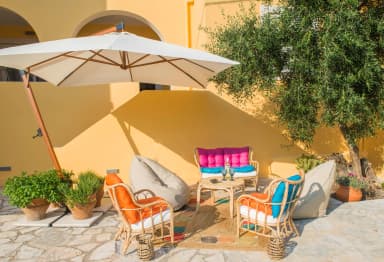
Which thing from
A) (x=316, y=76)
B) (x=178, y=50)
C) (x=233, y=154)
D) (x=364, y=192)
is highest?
(x=178, y=50)

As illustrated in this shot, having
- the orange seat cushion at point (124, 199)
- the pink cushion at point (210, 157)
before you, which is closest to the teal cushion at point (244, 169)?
the pink cushion at point (210, 157)

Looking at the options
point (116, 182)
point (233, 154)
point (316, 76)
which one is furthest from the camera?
point (233, 154)

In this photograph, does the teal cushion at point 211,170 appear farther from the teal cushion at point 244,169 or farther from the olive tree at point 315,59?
the olive tree at point 315,59

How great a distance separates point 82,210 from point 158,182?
1.39 meters

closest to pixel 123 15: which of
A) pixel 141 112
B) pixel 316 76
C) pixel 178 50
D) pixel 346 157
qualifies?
pixel 141 112

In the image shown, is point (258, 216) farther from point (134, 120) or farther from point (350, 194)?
point (134, 120)

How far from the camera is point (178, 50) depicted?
3.96 meters

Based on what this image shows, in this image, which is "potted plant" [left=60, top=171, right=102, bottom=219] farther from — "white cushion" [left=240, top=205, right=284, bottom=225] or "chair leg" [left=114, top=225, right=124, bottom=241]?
"white cushion" [left=240, top=205, right=284, bottom=225]

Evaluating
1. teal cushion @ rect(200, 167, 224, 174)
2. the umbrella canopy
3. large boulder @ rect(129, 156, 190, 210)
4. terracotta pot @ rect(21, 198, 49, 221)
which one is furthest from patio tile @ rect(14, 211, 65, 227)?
teal cushion @ rect(200, 167, 224, 174)

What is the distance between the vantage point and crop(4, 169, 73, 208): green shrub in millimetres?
4715

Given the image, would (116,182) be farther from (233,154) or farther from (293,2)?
(293,2)

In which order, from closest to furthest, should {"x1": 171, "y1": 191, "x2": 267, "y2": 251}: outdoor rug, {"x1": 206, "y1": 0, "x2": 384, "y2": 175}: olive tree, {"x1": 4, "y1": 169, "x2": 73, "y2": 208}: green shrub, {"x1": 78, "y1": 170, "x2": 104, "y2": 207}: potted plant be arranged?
{"x1": 171, "y1": 191, "x2": 267, "y2": 251}: outdoor rug, {"x1": 206, "y1": 0, "x2": 384, "y2": 175}: olive tree, {"x1": 4, "y1": 169, "x2": 73, "y2": 208}: green shrub, {"x1": 78, "y1": 170, "x2": 104, "y2": 207}: potted plant

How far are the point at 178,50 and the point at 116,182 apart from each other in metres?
1.98

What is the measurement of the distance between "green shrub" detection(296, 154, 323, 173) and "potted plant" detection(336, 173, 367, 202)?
2.56ft
